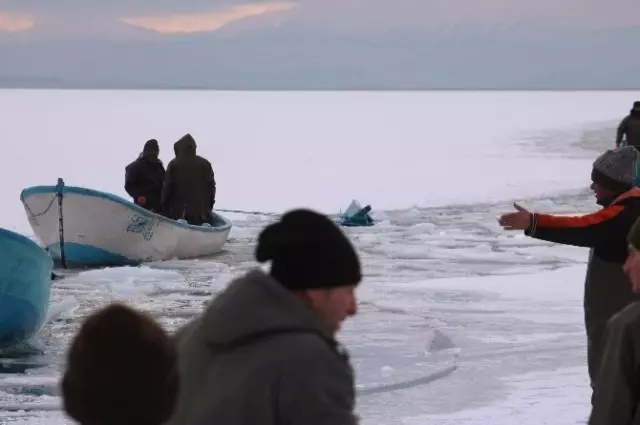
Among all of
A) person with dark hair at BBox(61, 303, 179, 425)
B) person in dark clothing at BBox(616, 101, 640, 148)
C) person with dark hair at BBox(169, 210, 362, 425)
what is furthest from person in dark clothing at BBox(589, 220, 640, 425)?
person in dark clothing at BBox(616, 101, 640, 148)

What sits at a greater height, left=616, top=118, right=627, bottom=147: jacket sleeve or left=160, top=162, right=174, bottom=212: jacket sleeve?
left=616, top=118, right=627, bottom=147: jacket sleeve

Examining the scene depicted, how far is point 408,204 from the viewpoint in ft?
60.7

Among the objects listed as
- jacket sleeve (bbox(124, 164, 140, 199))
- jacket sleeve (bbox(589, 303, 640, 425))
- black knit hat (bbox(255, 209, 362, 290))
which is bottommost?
jacket sleeve (bbox(124, 164, 140, 199))

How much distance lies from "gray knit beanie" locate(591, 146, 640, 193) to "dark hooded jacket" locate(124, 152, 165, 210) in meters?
8.31

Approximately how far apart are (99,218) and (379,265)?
10.0ft

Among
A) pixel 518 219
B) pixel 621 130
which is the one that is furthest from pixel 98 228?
pixel 518 219

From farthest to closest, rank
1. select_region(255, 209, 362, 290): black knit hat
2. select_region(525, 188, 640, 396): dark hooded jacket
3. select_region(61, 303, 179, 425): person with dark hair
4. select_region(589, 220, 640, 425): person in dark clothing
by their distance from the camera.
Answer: select_region(525, 188, 640, 396): dark hooded jacket → select_region(589, 220, 640, 425): person in dark clothing → select_region(255, 209, 362, 290): black knit hat → select_region(61, 303, 179, 425): person with dark hair

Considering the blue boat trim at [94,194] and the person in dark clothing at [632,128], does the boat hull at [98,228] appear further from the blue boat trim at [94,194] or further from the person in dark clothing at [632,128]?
the person in dark clothing at [632,128]

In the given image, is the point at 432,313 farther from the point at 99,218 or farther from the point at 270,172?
the point at 270,172

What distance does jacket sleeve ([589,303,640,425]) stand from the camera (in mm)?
2584

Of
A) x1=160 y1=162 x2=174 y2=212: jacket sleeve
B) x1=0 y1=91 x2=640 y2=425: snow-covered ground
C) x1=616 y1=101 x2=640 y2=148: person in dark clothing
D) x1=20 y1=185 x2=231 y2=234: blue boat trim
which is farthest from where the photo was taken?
x1=616 y1=101 x2=640 y2=148: person in dark clothing

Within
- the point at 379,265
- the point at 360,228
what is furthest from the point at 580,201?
the point at 379,265

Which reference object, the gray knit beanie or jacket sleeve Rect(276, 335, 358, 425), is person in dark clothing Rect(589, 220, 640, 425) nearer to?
jacket sleeve Rect(276, 335, 358, 425)

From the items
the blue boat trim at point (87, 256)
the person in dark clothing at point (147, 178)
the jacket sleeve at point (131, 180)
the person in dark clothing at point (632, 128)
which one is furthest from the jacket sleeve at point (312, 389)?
the person in dark clothing at point (632, 128)
